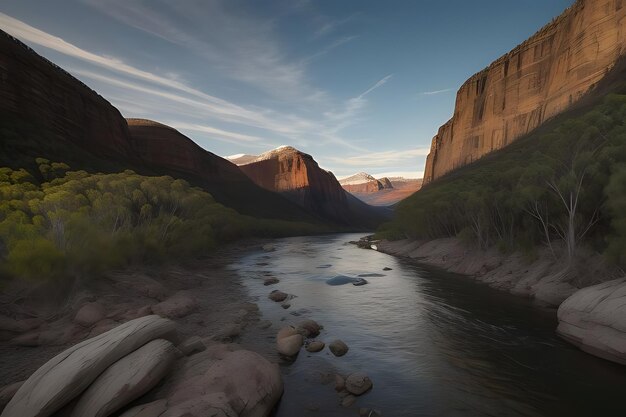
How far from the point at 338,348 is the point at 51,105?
8995 cm

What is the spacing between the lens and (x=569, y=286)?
20891 millimetres

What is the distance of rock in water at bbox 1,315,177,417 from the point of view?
26.1 feet

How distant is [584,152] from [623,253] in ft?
23.4

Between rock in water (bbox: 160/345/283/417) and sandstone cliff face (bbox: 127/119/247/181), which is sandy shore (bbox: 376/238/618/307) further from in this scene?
sandstone cliff face (bbox: 127/119/247/181)

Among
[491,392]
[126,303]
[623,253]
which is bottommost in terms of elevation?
[126,303]

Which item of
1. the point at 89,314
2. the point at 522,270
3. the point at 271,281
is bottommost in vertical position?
the point at 271,281

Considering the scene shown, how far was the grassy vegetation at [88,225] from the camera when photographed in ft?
56.4

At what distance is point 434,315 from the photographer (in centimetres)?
1998

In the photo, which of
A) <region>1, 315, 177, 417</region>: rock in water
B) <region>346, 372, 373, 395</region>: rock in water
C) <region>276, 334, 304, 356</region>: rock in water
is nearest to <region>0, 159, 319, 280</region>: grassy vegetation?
<region>1, 315, 177, 417</region>: rock in water

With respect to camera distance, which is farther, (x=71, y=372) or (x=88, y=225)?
(x=88, y=225)

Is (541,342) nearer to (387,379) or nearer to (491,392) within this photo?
(491,392)

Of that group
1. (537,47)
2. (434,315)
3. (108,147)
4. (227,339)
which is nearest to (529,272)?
(434,315)

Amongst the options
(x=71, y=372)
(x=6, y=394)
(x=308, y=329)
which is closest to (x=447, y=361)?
(x=308, y=329)

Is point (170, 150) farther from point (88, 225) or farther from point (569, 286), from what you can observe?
point (569, 286)
